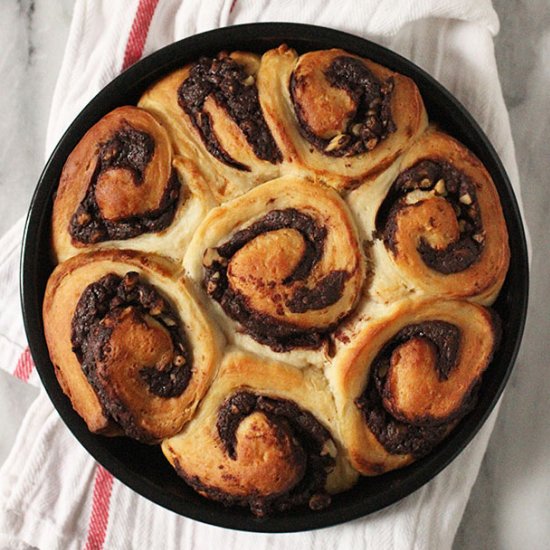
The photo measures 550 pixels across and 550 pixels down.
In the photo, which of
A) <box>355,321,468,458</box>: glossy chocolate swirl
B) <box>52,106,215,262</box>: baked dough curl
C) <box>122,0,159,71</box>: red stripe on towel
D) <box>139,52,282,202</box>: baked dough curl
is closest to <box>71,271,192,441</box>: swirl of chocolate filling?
<box>52,106,215,262</box>: baked dough curl

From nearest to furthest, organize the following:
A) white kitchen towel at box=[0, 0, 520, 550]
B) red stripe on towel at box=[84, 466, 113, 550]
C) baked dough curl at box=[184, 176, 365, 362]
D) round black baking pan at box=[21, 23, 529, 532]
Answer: baked dough curl at box=[184, 176, 365, 362]
round black baking pan at box=[21, 23, 529, 532]
white kitchen towel at box=[0, 0, 520, 550]
red stripe on towel at box=[84, 466, 113, 550]

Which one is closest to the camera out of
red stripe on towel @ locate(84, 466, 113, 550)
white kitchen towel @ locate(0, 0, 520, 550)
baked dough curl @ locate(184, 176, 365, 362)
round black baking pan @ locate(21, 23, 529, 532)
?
baked dough curl @ locate(184, 176, 365, 362)

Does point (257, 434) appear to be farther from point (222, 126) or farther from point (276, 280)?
point (222, 126)

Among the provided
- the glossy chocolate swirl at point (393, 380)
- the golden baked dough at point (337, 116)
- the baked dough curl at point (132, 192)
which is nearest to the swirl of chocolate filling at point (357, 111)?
the golden baked dough at point (337, 116)

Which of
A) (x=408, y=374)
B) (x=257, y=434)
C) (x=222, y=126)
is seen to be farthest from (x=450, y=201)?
(x=257, y=434)

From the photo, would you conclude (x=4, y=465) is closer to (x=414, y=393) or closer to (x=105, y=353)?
(x=105, y=353)

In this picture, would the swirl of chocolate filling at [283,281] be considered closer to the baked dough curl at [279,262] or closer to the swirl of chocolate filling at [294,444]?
the baked dough curl at [279,262]

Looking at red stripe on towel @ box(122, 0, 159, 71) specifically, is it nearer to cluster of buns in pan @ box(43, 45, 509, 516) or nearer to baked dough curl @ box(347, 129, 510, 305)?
cluster of buns in pan @ box(43, 45, 509, 516)

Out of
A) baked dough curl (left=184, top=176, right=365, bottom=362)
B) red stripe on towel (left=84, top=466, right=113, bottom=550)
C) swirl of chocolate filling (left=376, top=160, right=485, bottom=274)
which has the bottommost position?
red stripe on towel (left=84, top=466, right=113, bottom=550)
